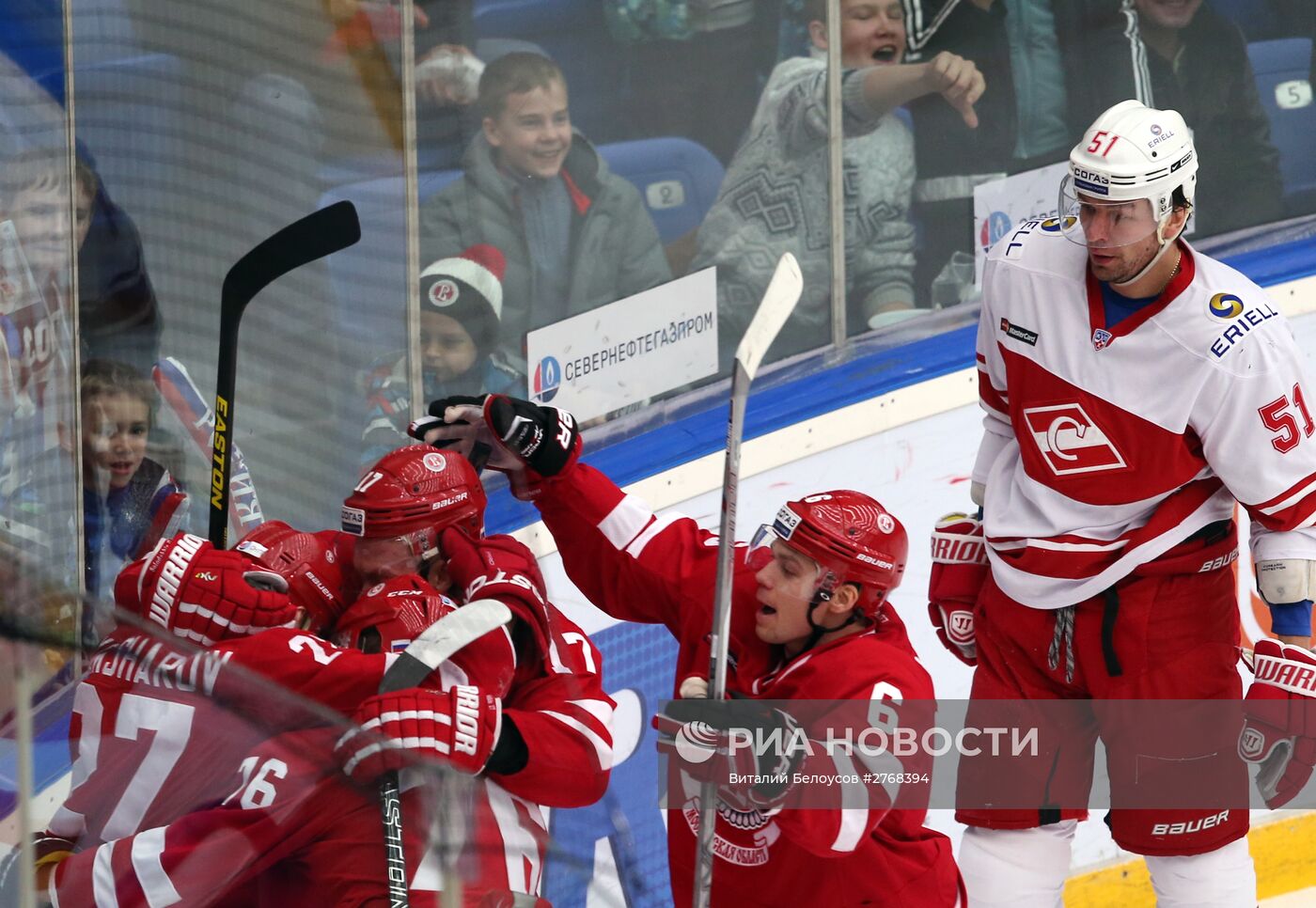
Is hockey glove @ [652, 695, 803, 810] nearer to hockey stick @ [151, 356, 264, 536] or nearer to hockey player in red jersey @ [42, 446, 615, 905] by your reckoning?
hockey player in red jersey @ [42, 446, 615, 905]

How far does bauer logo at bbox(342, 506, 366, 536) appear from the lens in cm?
227

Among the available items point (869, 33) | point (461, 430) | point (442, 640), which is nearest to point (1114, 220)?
point (461, 430)

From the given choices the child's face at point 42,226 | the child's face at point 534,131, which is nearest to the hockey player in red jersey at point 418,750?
the child's face at point 42,226

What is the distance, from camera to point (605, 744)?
2.17 metres

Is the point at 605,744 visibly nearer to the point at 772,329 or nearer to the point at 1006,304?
the point at 772,329

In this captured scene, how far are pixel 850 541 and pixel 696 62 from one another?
52.2 inches

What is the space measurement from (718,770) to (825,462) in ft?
4.71

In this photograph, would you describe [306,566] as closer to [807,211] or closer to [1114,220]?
[1114,220]

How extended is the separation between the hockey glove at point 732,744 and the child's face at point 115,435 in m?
0.93

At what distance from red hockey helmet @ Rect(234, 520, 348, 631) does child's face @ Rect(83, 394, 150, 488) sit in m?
0.39

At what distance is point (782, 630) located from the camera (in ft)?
7.64

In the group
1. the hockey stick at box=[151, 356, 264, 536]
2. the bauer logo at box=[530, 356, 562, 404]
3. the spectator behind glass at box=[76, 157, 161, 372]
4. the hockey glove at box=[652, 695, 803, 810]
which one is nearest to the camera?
the hockey glove at box=[652, 695, 803, 810]

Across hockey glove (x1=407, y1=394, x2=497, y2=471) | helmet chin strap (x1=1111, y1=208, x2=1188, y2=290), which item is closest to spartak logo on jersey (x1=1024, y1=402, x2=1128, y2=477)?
helmet chin strap (x1=1111, y1=208, x2=1188, y2=290)

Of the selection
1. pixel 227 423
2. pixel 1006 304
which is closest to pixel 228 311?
pixel 227 423
